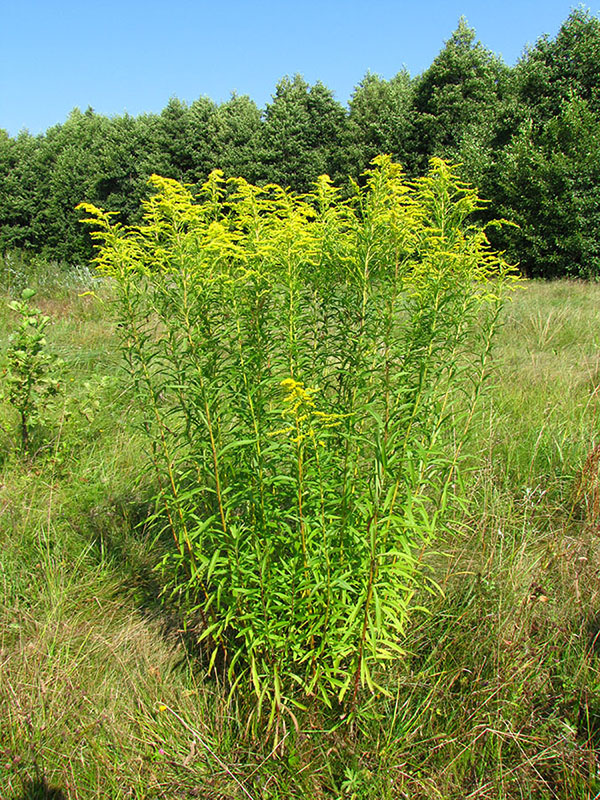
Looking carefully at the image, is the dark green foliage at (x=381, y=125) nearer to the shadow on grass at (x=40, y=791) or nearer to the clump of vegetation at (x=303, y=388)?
the clump of vegetation at (x=303, y=388)

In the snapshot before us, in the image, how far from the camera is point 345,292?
1.96 meters

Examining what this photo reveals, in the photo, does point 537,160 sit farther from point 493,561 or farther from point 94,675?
point 94,675

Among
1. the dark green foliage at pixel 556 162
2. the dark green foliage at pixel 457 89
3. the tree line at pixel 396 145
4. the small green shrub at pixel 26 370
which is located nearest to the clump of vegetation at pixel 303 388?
the small green shrub at pixel 26 370

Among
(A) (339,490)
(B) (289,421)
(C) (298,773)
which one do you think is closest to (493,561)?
(A) (339,490)

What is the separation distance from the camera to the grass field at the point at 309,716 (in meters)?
1.84

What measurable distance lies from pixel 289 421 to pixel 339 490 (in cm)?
57

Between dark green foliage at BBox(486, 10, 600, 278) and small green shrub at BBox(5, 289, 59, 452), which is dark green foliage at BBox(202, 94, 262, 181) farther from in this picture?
small green shrub at BBox(5, 289, 59, 452)

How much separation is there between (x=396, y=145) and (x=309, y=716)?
26.9m

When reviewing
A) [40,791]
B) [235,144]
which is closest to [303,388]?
[40,791]

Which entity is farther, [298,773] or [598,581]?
[598,581]

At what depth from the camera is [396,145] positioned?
24766 millimetres

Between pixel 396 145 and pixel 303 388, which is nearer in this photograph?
pixel 303 388

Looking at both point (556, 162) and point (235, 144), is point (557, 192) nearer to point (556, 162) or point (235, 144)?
point (556, 162)

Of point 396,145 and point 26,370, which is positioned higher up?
point 396,145
